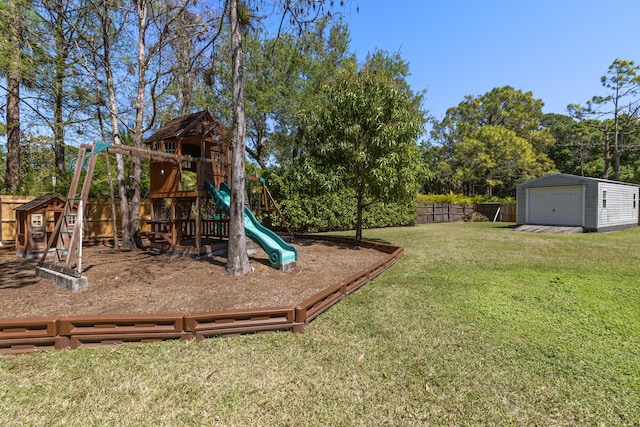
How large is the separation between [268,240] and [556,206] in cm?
1783

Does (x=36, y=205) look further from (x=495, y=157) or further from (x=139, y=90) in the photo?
(x=495, y=157)

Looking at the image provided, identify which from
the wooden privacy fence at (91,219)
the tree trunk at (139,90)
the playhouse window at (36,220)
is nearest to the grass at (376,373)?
the playhouse window at (36,220)

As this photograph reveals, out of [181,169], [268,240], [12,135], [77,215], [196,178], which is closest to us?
[77,215]

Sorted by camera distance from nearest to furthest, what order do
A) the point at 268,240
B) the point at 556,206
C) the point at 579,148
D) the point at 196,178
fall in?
the point at 268,240
the point at 196,178
the point at 556,206
the point at 579,148

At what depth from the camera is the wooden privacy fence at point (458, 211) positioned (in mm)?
23969

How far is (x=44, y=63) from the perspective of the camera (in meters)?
10.6

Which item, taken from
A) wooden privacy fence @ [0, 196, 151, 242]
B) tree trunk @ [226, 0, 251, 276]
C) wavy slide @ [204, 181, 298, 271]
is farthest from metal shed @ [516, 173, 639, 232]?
wooden privacy fence @ [0, 196, 151, 242]

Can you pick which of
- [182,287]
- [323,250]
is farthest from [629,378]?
[323,250]

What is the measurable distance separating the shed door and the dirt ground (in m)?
14.7

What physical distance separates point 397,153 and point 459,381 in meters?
7.88

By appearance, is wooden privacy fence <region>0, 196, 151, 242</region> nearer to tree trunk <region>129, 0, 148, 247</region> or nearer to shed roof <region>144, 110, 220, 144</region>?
tree trunk <region>129, 0, 148, 247</region>

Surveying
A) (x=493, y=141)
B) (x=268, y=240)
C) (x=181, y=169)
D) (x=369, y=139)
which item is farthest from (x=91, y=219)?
(x=493, y=141)

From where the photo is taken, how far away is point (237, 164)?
621 centimetres

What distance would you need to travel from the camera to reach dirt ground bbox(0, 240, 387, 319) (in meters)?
4.52
